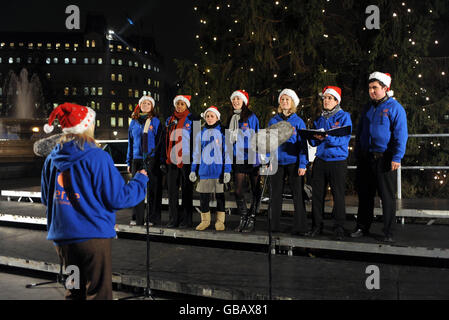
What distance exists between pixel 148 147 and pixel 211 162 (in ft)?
3.36

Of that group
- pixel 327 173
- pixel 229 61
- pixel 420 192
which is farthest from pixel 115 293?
pixel 420 192

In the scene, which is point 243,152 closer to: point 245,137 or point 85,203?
point 245,137

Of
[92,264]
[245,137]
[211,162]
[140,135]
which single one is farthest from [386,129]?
[92,264]

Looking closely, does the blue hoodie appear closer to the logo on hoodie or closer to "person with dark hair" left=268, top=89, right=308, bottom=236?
the logo on hoodie

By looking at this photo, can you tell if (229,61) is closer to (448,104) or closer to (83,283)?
(448,104)

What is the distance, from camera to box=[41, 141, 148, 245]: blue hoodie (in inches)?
129

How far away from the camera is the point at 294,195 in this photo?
20.1 ft

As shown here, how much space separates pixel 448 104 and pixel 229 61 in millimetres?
6403

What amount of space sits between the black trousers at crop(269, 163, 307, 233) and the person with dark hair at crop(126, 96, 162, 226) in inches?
73.6

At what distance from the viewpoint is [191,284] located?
4.88m

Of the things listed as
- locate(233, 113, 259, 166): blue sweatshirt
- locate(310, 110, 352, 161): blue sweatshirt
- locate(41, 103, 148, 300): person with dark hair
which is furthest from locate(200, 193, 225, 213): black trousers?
locate(41, 103, 148, 300): person with dark hair

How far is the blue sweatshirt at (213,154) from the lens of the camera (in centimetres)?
649

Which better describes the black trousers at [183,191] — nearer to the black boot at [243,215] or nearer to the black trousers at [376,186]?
the black boot at [243,215]

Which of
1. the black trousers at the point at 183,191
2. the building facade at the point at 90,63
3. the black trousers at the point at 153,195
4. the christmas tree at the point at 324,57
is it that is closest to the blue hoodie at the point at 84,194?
the black trousers at the point at 183,191
